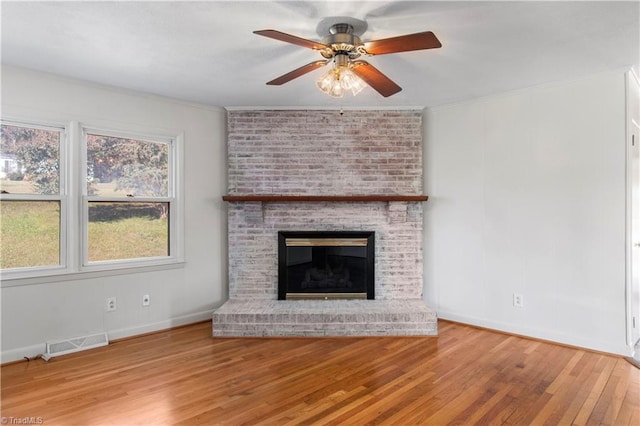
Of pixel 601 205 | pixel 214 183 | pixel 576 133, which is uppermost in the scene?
pixel 576 133

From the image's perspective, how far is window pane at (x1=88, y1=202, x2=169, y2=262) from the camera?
3428mm

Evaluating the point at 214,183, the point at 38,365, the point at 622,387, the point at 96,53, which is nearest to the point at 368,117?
the point at 214,183

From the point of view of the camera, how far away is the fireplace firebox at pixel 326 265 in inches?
161

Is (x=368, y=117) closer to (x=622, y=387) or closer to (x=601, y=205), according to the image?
(x=601, y=205)

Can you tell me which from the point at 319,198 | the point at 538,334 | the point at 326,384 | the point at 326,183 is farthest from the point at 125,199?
the point at 538,334

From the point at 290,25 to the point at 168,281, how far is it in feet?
9.51

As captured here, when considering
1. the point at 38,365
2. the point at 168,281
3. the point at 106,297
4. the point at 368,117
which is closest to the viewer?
the point at 38,365

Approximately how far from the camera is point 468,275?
12.9 feet

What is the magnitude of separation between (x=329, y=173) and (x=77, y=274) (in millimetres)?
2715

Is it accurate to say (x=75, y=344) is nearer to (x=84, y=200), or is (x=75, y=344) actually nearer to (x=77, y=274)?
(x=77, y=274)

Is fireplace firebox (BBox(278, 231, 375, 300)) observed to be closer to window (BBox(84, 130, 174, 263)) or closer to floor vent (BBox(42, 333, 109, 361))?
window (BBox(84, 130, 174, 263))

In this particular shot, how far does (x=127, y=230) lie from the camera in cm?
363

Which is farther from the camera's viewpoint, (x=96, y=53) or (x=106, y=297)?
(x=106, y=297)

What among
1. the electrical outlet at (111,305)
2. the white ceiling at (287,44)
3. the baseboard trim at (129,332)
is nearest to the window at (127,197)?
the electrical outlet at (111,305)
